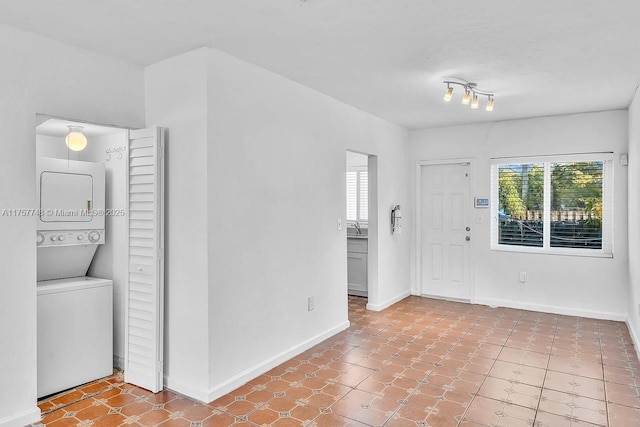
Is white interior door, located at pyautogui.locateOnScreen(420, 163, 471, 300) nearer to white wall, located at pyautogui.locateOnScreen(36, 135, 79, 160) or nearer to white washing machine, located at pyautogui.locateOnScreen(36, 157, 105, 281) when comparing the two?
white washing machine, located at pyautogui.locateOnScreen(36, 157, 105, 281)

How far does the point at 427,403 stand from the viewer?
9.73ft

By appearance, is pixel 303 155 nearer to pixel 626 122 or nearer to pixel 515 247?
pixel 515 247

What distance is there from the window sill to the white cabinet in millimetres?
1763

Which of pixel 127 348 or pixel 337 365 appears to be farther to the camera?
pixel 337 365

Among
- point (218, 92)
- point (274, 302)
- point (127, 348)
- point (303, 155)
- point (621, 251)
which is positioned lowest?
point (127, 348)

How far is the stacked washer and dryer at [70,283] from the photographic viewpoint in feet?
10.2

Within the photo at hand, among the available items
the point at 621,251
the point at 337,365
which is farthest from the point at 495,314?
the point at 337,365

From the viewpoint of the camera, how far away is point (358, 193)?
22.7ft

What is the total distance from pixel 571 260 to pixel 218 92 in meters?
4.62

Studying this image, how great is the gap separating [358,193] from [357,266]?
1.31 m

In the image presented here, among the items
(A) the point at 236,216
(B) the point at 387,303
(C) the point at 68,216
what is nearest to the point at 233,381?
(A) the point at 236,216

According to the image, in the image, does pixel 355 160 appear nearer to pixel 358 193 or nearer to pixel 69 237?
pixel 358 193

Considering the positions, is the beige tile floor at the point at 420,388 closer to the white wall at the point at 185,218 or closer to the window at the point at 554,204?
the white wall at the point at 185,218

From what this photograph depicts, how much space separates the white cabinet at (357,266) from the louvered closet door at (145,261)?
348 centimetres
